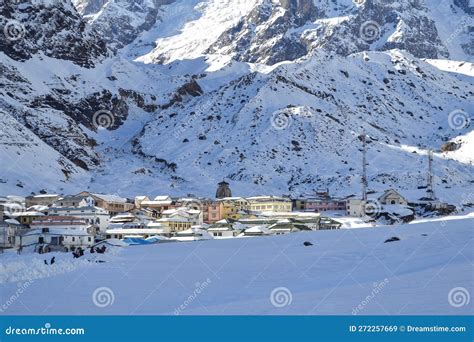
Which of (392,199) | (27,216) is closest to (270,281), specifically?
(27,216)

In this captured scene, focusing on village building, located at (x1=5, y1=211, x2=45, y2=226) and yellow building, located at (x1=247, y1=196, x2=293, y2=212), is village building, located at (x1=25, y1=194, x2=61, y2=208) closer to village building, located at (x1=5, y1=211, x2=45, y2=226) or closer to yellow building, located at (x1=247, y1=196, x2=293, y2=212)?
village building, located at (x1=5, y1=211, x2=45, y2=226)

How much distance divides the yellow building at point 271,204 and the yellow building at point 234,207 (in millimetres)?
1320

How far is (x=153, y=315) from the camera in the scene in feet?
79.2

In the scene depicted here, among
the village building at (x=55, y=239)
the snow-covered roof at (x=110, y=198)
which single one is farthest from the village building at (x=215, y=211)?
the village building at (x=55, y=239)

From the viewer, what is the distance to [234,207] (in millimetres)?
105188

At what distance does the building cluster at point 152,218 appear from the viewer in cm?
6800

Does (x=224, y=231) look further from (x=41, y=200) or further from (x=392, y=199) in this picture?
(x=41, y=200)

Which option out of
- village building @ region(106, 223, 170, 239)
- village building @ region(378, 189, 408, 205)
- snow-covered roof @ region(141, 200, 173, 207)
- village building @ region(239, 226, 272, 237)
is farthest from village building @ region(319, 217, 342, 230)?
snow-covered roof @ region(141, 200, 173, 207)

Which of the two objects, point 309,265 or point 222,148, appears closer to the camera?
point 309,265

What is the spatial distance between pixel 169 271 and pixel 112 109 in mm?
161476

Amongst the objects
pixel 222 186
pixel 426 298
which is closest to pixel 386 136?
pixel 222 186

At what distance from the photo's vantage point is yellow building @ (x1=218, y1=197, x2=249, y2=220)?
332ft

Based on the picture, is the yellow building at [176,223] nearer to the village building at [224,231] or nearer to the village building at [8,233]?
the village building at [224,231]
